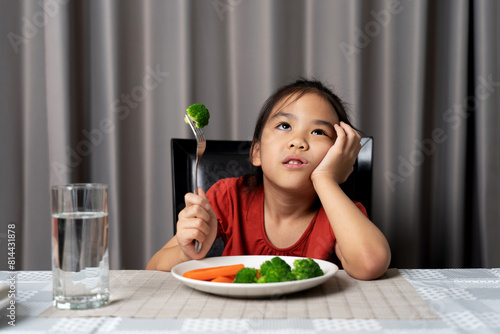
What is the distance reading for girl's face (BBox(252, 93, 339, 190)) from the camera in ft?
3.81

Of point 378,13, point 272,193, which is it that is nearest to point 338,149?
point 272,193

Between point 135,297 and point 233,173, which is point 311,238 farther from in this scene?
point 135,297

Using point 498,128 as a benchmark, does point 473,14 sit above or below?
above

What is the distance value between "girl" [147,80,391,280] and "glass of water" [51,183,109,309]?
28 cm

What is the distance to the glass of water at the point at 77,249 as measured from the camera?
0.65 meters

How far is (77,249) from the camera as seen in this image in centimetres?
65

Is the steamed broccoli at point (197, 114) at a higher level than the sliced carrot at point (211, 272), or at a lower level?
higher

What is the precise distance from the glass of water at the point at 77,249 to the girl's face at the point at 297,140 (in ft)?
1.90

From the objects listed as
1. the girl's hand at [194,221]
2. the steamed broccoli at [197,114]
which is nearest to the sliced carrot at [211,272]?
the girl's hand at [194,221]

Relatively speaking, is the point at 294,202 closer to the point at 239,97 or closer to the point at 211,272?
the point at 211,272

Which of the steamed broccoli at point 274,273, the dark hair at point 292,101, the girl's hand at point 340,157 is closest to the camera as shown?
the steamed broccoli at point 274,273

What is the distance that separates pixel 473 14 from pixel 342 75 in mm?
543

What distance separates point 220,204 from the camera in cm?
136

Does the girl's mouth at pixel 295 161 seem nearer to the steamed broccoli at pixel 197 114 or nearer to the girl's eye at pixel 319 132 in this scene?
the girl's eye at pixel 319 132
